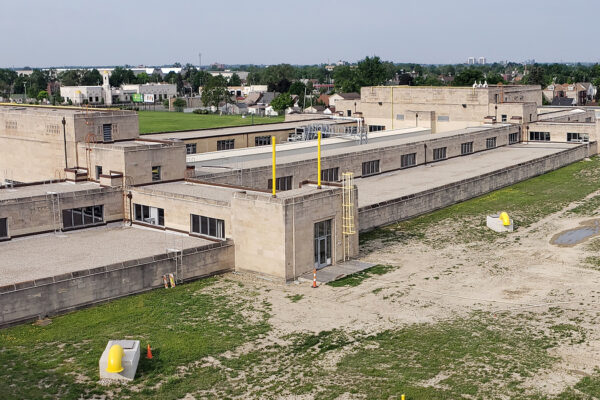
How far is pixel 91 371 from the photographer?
25.2 metres

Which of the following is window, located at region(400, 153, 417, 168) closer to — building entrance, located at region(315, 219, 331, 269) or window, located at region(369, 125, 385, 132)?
window, located at region(369, 125, 385, 132)

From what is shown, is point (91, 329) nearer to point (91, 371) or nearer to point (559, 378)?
point (91, 371)

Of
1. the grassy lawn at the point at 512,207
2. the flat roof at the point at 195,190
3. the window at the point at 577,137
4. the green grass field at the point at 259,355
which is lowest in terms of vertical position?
the green grass field at the point at 259,355

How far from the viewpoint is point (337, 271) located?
37.2m

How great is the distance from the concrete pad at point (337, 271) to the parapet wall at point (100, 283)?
4348 mm

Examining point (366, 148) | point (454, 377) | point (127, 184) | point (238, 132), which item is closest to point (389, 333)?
point (454, 377)

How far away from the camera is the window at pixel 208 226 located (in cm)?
3897

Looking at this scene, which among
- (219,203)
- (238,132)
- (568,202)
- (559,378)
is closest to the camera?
(559,378)

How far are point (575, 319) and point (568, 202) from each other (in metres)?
27.8

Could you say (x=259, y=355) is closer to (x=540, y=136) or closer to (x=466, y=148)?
(x=466, y=148)

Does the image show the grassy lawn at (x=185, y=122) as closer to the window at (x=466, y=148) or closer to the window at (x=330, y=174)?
the window at (x=466, y=148)

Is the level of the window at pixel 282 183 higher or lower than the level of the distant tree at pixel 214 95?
lower

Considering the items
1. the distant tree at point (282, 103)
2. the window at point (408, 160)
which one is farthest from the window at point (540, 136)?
the distant tree at point (282, 103)

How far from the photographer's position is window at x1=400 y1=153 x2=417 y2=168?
6588cm
